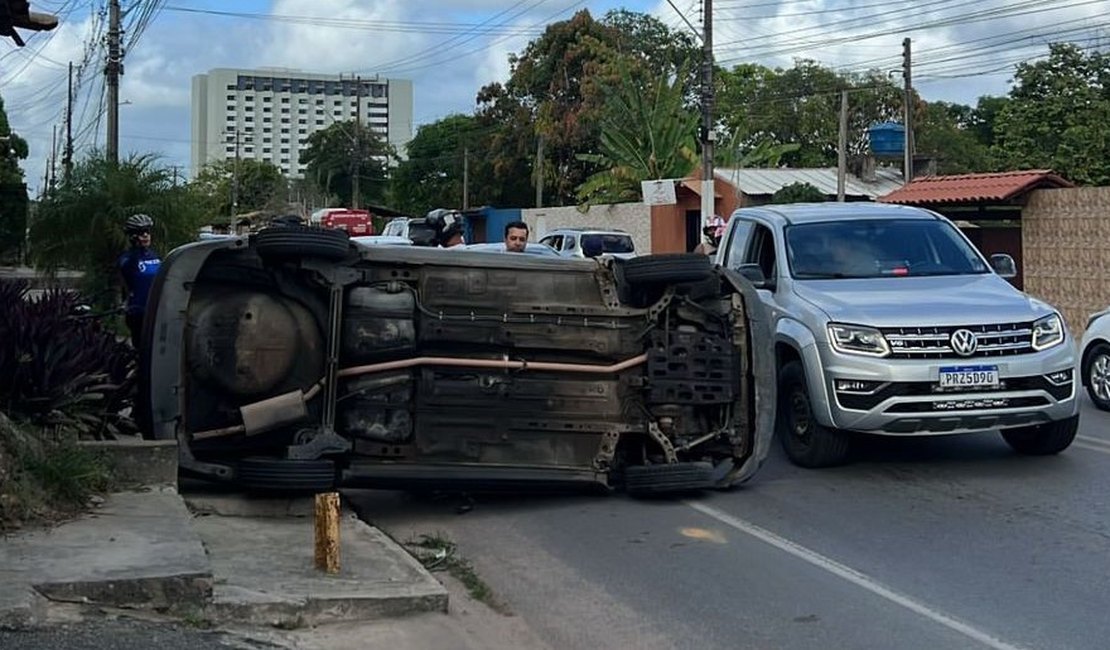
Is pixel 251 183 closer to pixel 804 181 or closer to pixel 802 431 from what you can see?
pixel 804 181

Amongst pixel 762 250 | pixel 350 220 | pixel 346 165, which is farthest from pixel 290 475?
pixel 346 165

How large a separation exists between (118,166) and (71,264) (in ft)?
5.30

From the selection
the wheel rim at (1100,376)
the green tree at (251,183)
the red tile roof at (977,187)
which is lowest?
the wheel rim at (1100,376)

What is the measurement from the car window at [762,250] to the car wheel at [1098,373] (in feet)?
13.2

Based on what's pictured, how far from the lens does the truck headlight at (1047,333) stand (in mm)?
9688

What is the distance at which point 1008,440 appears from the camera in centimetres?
1081

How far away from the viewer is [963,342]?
30.9 feet

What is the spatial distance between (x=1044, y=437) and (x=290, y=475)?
5688 millimetres

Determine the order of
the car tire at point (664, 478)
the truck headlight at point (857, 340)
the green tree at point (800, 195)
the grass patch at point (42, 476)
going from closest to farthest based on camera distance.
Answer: the grass patch at point (42, 476)
the car tire at point (664, 478)
the truck headlight at point (857, 340)
the green tree at point (800, 195)

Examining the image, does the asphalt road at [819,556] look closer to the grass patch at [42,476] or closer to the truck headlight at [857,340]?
the truck headlight at [857,340]

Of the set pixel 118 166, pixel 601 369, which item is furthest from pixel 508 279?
pixel 118 166

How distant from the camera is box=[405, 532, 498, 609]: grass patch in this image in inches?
285

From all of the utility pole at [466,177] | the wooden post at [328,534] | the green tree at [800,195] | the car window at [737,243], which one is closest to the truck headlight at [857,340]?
the car window at [737,243]

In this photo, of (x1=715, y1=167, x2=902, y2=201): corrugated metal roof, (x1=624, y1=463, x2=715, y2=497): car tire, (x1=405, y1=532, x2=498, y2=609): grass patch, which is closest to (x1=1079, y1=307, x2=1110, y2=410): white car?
(x1=624, y1=463, x2=715, y2=497): car tire
